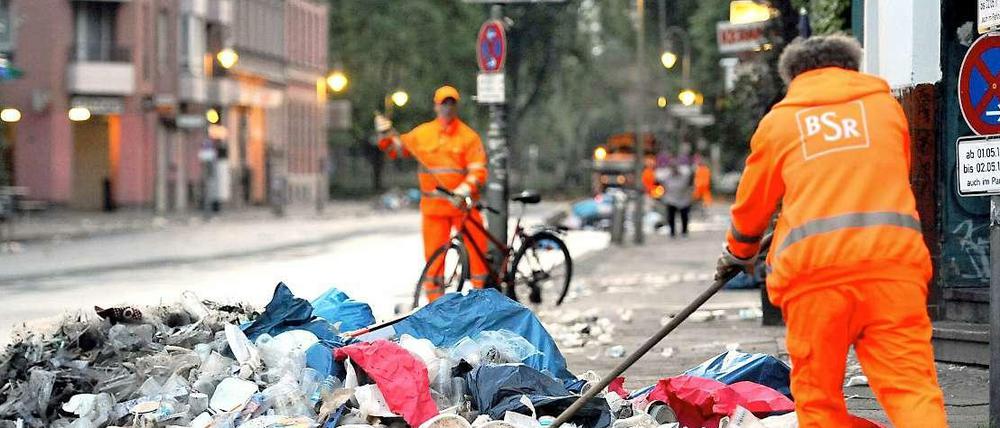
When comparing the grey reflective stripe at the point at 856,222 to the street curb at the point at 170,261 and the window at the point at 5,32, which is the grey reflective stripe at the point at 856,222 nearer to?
the street curb at the point at 170,261

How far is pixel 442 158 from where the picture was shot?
50.0 feet

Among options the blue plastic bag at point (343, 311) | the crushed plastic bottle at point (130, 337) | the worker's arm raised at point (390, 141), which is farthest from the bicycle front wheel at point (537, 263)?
the crushed plastic bottle at point (130, 337)

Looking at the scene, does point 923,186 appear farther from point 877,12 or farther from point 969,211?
point 877,12

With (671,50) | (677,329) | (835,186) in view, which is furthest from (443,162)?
(671,50)

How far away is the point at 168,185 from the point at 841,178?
58.5 metres

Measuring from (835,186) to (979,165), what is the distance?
2122 millimetres

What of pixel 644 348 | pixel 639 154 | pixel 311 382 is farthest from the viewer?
pixel 639 154

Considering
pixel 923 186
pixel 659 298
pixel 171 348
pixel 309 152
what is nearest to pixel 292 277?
pixel 659 298

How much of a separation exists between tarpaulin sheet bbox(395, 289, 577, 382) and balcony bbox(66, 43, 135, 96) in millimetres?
49442

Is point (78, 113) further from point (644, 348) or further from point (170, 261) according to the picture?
point (644, 348)

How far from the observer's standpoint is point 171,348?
8.81m

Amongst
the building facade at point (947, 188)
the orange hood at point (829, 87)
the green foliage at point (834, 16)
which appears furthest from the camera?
the green foliage at point (834, 16)

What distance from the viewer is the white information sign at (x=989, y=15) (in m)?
7.82

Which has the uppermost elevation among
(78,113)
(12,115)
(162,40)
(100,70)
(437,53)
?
(437,53)
